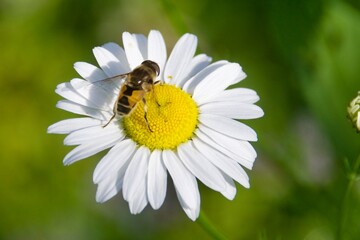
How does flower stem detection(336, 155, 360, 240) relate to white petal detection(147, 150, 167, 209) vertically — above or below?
below

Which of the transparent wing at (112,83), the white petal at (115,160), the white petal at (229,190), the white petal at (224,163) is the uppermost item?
the transparent wing at (112,83)

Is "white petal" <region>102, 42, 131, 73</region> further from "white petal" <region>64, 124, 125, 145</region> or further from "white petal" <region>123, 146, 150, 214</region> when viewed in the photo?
"white petal" <region>123, 146, 150, 214</region>

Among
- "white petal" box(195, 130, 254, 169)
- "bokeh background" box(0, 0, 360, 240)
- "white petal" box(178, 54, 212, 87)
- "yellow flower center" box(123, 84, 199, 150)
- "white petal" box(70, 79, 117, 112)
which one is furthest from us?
"bokeh background" box(0, 0, 360, 240)

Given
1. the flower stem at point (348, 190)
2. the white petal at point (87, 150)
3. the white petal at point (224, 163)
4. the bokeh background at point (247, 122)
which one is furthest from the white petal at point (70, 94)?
the flower stem at point (348, 190)

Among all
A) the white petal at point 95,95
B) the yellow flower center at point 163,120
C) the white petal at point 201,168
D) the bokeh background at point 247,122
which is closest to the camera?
the white petal at point 201,168

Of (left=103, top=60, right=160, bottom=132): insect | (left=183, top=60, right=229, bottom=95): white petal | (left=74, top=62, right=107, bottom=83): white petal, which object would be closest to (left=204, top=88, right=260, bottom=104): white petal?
(left=183, top=60, right=229, bottom=95): white petal

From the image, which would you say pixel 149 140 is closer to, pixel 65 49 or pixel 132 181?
pixel 132 181

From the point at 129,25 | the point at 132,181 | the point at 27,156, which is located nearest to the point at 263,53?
the point at 129,25

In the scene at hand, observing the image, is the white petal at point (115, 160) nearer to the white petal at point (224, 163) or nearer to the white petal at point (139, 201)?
the white petal at point (139, 201)
